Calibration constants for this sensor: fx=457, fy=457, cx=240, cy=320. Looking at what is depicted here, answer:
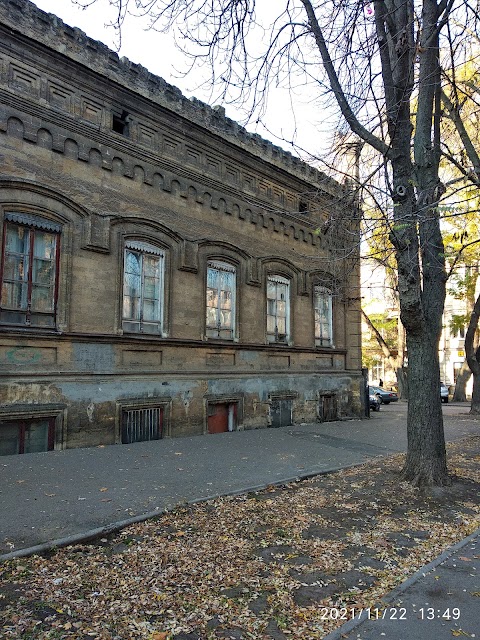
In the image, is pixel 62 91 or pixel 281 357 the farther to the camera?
pixel 281 357

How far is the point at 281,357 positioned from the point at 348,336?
13.4 ft

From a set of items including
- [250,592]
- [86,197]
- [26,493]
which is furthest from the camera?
[86,197]

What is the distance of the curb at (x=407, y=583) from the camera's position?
3.15 m

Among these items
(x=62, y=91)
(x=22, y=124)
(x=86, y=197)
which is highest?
(x=62, y=91)

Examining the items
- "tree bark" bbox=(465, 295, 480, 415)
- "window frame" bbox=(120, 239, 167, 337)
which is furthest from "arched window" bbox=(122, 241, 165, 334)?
"tree bark" bbox=(465, 295, 480, 415)

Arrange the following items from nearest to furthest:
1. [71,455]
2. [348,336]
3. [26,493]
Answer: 1. [26,493]
2. [71,455]
3. [348,336]

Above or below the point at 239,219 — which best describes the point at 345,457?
below

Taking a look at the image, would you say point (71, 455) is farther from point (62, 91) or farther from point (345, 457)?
point (62, 91)

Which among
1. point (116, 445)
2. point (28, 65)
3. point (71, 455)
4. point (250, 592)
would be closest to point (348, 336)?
point (116, 445)

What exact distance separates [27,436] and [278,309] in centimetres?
→ 827

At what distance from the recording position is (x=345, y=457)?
363 inches

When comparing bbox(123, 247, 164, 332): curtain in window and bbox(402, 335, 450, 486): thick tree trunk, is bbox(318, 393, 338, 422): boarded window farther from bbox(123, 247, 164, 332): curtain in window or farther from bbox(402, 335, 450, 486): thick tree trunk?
bbox(402, 335, 450, 486): thick tree trunk

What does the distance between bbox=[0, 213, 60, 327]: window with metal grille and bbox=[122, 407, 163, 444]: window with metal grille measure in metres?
2.67

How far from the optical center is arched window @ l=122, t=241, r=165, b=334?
10445 mm
